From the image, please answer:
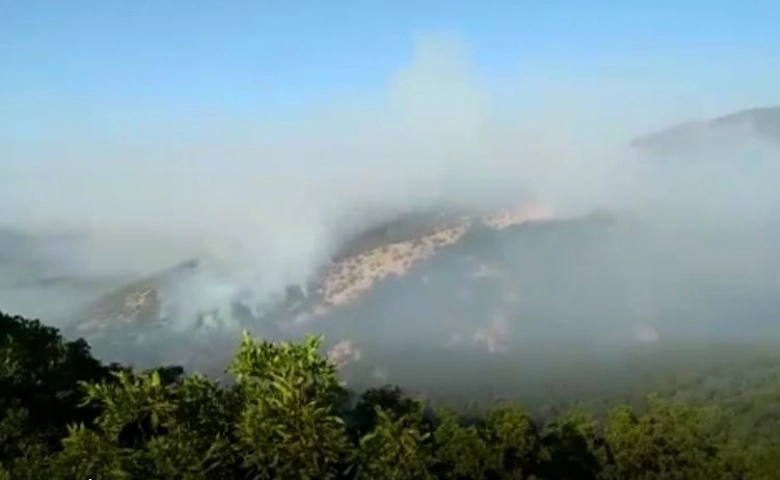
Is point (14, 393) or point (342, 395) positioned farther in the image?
point (14, 393)

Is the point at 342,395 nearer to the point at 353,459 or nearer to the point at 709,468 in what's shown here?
the point at 353,459

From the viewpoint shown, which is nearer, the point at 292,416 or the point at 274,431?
the point at 292,416

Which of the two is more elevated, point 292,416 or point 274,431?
point 292,416

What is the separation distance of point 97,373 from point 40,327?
9.73ft

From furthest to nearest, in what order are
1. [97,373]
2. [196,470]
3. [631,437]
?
[631,437] < [97,373] < [196,470]

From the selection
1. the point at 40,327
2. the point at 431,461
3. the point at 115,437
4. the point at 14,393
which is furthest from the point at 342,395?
the point at 40,327

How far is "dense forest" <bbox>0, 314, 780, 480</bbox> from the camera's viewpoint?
2608 centimetres

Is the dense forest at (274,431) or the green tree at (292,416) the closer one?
the green tree at (292,416)

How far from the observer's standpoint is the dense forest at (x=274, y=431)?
85.6 feet

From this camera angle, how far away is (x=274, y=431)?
85.5 ft

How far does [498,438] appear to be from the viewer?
1658 inches

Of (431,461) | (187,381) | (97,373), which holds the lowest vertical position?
(431,461)

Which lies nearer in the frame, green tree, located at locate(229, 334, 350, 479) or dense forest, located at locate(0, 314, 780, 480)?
green tree, located at locate(229, 334, 350, 479)

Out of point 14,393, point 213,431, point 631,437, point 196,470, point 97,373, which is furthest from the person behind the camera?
point 631,437
